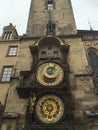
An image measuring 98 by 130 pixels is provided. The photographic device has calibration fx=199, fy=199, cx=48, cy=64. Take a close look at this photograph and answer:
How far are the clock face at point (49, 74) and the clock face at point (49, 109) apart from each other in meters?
1.26

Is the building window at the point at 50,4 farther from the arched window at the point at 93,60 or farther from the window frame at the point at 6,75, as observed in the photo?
the window frame at the point at 6,75

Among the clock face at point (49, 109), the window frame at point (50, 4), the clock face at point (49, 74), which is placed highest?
the window frame at point (50, 4)

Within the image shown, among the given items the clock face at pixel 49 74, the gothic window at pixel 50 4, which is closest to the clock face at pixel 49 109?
the clock face at pixel 49 74

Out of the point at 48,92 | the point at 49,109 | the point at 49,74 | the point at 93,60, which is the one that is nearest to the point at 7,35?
the point at 49,74

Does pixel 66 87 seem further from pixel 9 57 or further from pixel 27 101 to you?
pixel 9 57

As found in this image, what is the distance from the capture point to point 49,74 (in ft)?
45.1

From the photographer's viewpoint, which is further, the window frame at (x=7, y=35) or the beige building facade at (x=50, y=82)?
the window frame at (x=7, y=35)

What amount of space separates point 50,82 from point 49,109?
199 centimetres

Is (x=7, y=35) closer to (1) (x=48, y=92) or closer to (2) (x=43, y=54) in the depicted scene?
(2) (x=43, y=54)

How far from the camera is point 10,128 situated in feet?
37.8

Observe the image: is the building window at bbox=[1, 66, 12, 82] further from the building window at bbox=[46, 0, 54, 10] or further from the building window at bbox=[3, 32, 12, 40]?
the building window at bbox=[46, 0, 54, 10]

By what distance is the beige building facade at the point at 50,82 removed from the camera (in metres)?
11.6

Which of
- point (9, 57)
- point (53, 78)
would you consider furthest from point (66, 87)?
point (9, 57)

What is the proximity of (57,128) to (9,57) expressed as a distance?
860 cm
